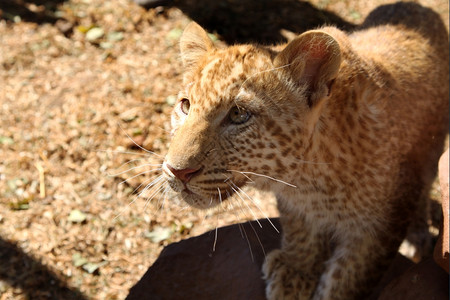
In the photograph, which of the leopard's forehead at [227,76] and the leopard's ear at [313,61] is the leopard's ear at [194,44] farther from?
the leopard's ear at [313,61]

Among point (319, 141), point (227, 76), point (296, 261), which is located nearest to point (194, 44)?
point (227, 76)

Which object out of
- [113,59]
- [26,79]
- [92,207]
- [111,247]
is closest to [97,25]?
[113,59]

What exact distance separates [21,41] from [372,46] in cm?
525

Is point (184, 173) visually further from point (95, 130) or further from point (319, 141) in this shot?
point (95, 130)

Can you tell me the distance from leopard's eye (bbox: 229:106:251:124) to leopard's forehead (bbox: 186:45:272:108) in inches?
2.3

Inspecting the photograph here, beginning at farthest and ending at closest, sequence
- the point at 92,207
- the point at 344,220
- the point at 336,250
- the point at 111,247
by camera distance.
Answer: the point at 92,207
the point at 111,247
the point at 336,250
the point at 344,220

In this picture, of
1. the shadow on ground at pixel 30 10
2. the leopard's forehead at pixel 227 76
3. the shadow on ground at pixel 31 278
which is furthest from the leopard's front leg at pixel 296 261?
the shadow on ground at pixel 30 10

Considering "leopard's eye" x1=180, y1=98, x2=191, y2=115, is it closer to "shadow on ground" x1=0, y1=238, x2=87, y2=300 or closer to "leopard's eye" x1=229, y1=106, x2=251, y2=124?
"leopard's eye" x1=229, y1=106, x2=251, y2=124

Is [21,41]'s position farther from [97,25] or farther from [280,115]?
[280,115]

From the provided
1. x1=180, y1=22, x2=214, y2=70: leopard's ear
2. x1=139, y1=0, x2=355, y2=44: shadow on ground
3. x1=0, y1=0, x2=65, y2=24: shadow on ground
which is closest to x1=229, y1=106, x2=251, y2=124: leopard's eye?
x1=180, y1=22, x2=214, y2=70: leopard's ear

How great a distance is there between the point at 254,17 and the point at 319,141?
5.35 m

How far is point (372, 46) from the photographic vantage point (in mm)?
4559

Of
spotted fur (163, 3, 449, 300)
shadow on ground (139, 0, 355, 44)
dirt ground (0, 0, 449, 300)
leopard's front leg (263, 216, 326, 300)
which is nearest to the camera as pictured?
spotted fur (163, 3, 449, 300)

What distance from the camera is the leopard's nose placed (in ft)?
10.9
